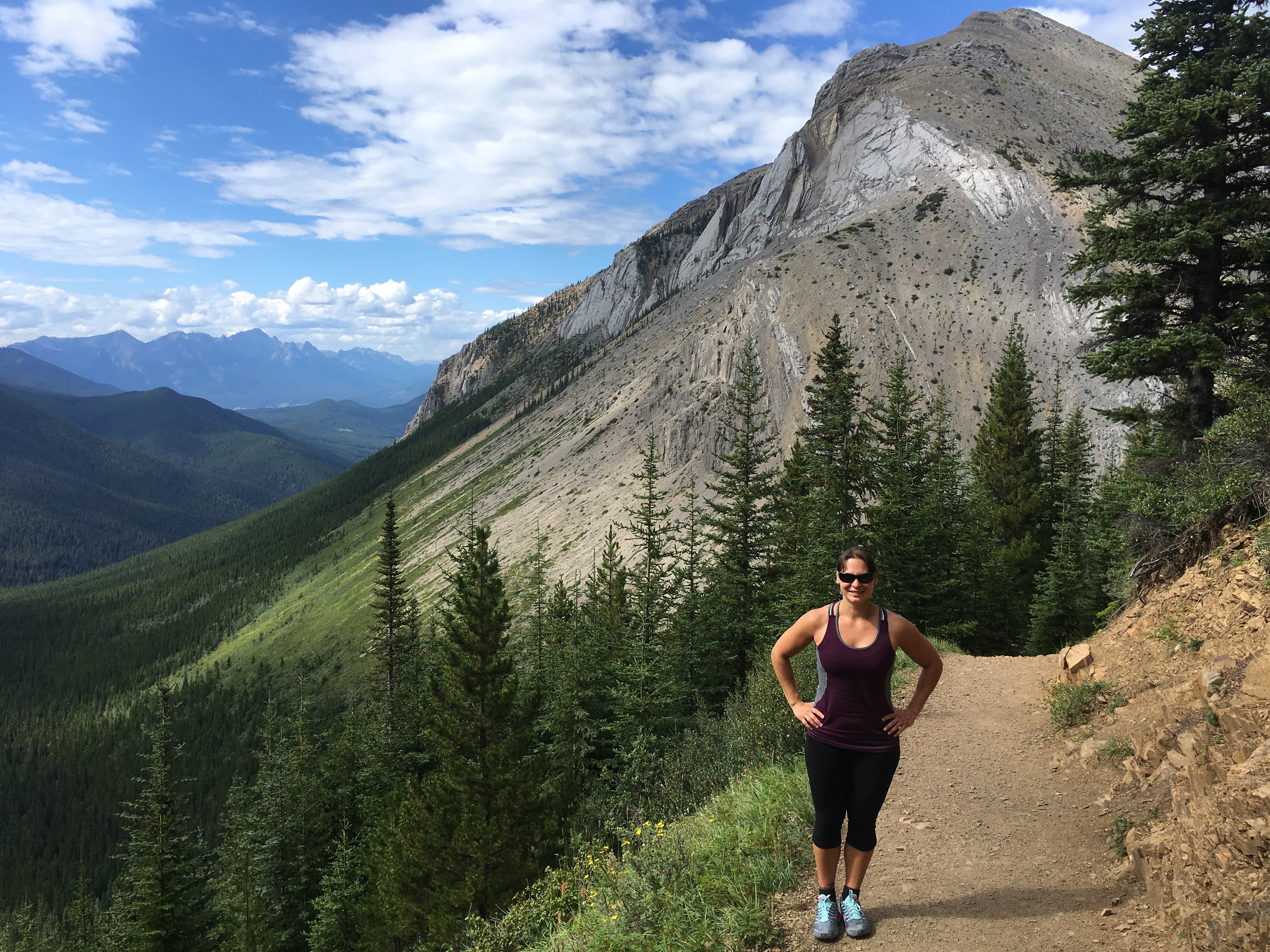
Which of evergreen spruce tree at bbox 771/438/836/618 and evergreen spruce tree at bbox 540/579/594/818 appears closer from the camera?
evergreen spruce tree at bbox 771/438/836/618

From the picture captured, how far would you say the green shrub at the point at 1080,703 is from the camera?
9188 millimetres

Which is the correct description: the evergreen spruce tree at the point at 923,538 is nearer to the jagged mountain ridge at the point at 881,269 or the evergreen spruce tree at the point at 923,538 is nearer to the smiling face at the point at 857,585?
the smiling face at the point at 857,585

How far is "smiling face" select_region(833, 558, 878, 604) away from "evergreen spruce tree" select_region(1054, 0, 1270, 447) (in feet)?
33.6

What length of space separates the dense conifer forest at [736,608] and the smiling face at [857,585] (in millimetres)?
3049

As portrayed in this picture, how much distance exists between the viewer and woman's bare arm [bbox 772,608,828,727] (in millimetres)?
5297

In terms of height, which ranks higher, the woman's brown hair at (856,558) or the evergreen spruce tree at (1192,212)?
the evergreen spruce tree at (1192,212)

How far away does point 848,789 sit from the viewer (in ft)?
17.8

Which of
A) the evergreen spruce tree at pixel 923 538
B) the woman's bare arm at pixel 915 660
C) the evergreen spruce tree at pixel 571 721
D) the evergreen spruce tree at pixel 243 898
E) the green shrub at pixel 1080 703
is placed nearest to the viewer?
the woman's bare arm at pixel 915 660

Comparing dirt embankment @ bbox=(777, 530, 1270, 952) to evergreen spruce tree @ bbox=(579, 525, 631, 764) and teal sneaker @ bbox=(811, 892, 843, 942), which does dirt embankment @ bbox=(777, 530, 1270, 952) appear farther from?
evergreen spruce tree @ bbox=(579, 525, 631, 764)

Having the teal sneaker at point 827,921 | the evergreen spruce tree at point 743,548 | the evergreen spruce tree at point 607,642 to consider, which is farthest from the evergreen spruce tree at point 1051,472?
the teal sneaker at point 827,921

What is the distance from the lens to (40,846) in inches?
3450

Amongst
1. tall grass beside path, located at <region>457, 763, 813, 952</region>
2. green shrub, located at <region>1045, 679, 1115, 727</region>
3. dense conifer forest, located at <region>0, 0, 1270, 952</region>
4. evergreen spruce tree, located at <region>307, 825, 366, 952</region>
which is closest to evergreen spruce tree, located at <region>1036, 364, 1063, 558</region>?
dense conifer forest, located at <region>0, 0, 1270, 952</region>

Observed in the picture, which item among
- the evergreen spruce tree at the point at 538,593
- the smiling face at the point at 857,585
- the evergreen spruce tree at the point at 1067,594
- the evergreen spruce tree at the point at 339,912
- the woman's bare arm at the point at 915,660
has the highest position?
the smiling face at the point at 857,585

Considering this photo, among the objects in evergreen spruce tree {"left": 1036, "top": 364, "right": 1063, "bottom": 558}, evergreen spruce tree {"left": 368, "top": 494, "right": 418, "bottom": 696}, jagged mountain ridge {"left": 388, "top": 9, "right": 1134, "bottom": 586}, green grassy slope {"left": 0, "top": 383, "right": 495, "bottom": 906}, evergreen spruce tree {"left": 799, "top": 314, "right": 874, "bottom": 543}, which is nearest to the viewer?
evergreen spruce tree {"left": 799, "top": 314, "right": 874, "bottom": 543}
